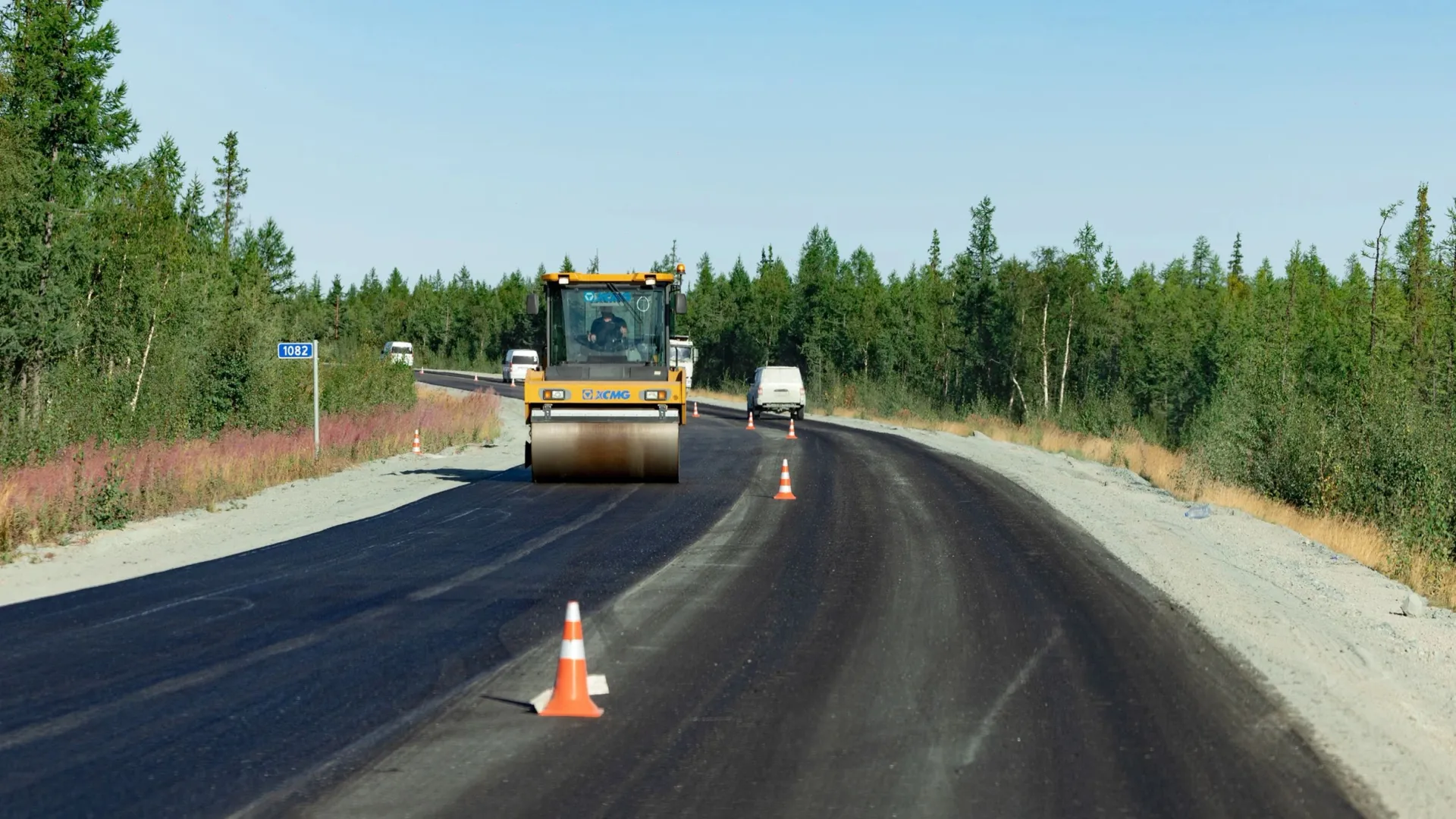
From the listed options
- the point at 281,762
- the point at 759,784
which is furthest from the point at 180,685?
the point at 759,784

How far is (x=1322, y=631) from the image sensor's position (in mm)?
9711

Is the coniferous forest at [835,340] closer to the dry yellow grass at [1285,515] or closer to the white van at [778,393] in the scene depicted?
the dry yellow grass at [1285,515]

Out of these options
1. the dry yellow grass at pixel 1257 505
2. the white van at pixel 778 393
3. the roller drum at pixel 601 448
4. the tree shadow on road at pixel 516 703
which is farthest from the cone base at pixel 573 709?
the white van at pixel 778 393

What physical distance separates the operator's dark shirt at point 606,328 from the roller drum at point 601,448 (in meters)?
1.61

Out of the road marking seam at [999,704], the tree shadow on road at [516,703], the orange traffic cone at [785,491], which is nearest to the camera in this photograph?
the road marking seam at [999,704]

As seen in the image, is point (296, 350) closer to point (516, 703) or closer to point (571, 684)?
point (516, 703)

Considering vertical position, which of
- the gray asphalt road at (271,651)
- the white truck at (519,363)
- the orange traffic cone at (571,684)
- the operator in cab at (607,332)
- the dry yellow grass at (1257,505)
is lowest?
the dry yellow grass at (1257,505)

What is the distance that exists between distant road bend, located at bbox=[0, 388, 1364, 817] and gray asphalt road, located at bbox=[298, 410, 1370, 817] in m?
0.02

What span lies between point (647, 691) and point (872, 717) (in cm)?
141

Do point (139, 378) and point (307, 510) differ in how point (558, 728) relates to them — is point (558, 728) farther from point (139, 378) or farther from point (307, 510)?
point (139, 378)

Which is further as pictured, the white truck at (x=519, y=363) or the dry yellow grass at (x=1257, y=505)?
the white truck at (x=519, y=363)

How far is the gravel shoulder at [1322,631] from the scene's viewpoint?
6344mm

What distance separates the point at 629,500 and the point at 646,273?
424cm

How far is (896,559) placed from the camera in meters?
13.0
